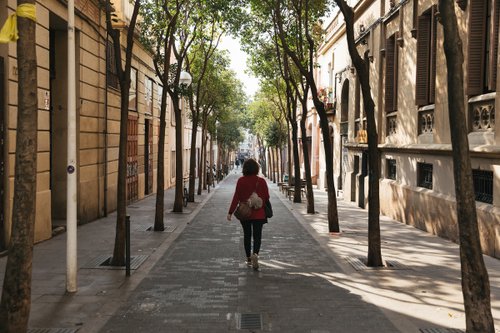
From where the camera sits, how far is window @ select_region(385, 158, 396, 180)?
19289mm

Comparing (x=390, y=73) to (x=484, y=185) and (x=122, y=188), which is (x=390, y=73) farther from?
(x=122, y=188)

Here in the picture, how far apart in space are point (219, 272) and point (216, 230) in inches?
229

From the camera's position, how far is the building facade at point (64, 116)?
10578mm

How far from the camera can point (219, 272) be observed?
30.0 ft

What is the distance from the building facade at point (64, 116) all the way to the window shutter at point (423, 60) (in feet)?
27.8

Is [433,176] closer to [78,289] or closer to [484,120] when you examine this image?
[484,120]

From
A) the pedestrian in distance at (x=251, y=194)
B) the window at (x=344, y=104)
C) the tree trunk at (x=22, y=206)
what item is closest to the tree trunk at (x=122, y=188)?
the pedestrian in distance at (x=251, y=194)

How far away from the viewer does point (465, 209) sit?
5.32 metres

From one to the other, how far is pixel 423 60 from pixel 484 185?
5401mm

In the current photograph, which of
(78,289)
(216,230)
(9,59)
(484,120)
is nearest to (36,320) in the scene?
(78,289)

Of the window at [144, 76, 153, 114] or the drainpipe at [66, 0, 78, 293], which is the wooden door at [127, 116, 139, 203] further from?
the drainpipe at [66, 0, 78, 293]

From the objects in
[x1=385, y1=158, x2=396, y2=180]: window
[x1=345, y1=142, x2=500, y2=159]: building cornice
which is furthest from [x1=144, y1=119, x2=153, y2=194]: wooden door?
[x1=385, y1=158, x2=396, y2=180]: window

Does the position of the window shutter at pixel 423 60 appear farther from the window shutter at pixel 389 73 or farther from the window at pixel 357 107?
the window at pixel 357 107

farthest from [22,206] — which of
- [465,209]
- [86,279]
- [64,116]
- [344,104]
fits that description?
[344,104]
